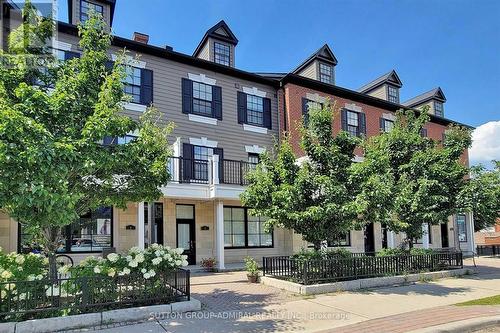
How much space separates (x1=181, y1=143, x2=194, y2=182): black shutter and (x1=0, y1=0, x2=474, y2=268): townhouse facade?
0.15 ft

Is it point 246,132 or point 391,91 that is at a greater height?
point 391,91

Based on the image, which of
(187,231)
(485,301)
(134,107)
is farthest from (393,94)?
(485,301)

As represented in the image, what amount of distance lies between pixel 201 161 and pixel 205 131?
5.97 feet

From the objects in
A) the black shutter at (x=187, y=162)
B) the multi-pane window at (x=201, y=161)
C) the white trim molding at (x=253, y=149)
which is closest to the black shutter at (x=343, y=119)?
the white trim molding at (x=253, y=149)

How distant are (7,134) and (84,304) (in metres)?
3.36

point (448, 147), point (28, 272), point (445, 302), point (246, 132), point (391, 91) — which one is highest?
point (391, 91)

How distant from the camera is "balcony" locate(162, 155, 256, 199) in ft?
49.4

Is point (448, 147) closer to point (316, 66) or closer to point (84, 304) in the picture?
point (316, 66)

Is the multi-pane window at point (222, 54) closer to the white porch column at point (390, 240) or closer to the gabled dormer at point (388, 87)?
the gabled dormer at point (388, 87)

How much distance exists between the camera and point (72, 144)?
696 centimetres

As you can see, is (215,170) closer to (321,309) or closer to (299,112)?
(299,112)

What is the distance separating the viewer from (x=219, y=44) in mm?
18938

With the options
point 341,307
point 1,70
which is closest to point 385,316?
point 341,307
